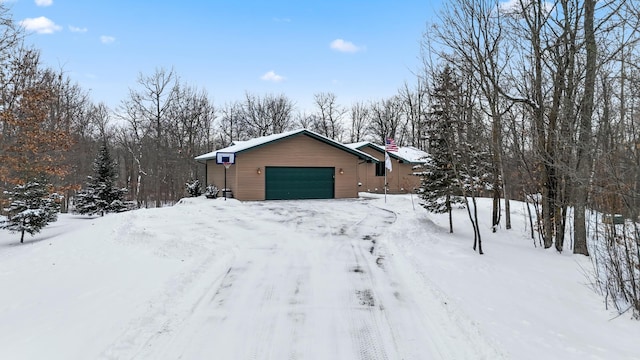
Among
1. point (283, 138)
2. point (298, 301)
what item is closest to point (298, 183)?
point (283, 138)

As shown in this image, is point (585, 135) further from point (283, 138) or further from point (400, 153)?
point (400, 153)

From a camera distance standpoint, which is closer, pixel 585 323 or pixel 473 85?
pixel 585 323

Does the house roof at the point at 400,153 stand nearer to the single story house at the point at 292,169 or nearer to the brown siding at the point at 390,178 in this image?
the brown siding at the point at 390,178

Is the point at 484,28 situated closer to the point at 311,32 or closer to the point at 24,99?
the point at 311,32

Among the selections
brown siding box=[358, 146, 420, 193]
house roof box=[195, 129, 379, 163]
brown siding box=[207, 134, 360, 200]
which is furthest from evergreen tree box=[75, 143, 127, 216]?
brown siding box=[358, 146, 420, 193]

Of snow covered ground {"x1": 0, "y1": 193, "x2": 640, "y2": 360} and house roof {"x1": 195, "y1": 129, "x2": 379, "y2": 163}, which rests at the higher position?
house roof {"x1": 195, "y1": 129, "x2": 379, "y2": 163}

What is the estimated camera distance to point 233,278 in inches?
225

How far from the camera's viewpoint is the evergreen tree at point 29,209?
463 inches

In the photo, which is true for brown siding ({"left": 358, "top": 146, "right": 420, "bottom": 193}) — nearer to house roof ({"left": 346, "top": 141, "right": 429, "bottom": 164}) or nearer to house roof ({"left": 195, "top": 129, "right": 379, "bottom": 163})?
house roof ({"left": 346, "top": 141, "right": 429, "bottom": 164})

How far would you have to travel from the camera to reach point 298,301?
473 centimetres

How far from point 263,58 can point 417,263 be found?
22.1 metres

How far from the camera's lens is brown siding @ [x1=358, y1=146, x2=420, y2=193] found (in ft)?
90.9

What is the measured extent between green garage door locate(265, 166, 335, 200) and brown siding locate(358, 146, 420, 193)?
705 cm

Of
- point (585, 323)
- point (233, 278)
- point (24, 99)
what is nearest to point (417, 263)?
point (585, 323)
